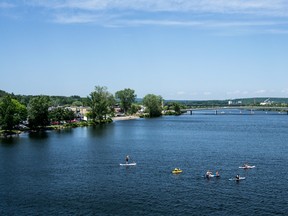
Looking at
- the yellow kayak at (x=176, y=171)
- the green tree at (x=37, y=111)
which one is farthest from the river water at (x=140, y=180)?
the green tree at (x=37, y=111)

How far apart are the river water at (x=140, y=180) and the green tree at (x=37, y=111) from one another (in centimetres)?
4048

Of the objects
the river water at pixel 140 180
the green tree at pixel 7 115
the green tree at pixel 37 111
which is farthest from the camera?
the green tree at pixel 37 111

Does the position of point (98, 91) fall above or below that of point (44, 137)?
above

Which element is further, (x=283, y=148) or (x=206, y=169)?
(x=283, y=148)

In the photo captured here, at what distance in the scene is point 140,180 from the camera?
62469 millimetres

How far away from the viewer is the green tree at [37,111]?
14000cm

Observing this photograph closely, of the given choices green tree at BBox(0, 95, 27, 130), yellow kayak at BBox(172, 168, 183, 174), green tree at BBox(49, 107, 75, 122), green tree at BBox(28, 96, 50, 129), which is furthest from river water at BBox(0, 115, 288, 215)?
green tree at BBox(49, 107, 75, 122)

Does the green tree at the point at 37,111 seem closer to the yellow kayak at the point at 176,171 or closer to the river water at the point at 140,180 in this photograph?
the river water at the point at 140,180

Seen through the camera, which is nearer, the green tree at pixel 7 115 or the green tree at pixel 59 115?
the green tree at pixel 7 115

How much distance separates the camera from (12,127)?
135875 millimetres

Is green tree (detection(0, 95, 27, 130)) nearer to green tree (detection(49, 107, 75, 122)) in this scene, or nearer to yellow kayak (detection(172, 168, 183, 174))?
green tree (detection(49, 107, 75, 122))

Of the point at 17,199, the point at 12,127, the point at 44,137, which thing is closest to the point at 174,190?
the point at 17,199

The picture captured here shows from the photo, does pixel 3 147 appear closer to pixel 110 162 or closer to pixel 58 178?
pixel 110 162

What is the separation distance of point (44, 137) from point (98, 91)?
66078 mm
